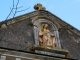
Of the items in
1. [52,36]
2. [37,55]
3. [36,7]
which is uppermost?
[36,7]

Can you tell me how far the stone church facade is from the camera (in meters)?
11.5

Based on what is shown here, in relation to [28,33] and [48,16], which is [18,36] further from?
[48,16]

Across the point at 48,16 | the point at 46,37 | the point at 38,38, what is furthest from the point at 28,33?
the point at 48,16

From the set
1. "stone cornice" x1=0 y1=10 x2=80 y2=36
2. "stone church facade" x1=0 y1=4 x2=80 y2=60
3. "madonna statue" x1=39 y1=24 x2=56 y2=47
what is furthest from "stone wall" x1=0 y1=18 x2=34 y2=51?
"madonna statue" x1=39 y1=24 x2=56 y2=47

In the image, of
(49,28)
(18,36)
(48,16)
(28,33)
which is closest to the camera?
(18,36)

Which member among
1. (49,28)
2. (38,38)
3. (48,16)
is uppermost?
(48,16)

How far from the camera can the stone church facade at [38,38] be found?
1155cm

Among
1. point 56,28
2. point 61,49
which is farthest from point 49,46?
point 56,28

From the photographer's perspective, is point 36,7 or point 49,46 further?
point 36,7

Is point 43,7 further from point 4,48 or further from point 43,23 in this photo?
point 4,48

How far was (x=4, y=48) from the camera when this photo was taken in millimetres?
11094

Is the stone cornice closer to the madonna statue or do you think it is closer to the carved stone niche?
the carved stone niche

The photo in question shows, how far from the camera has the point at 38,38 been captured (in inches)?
506

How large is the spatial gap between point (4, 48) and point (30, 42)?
68.5 inches
